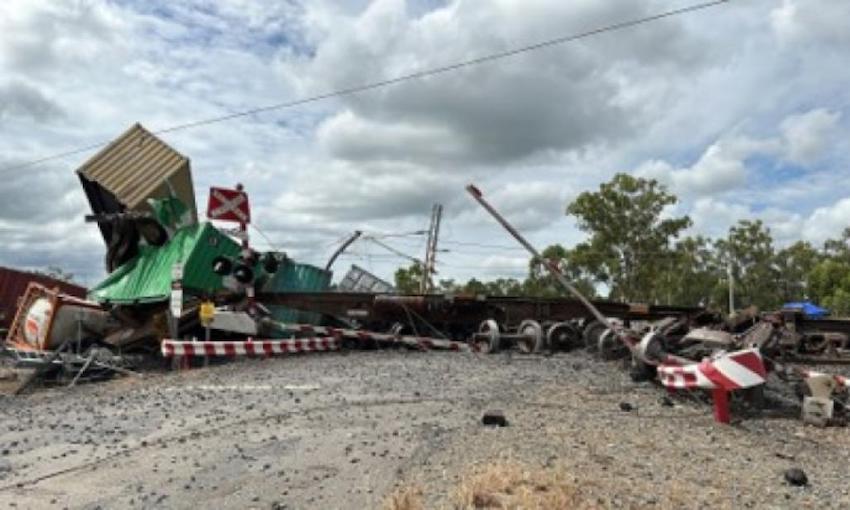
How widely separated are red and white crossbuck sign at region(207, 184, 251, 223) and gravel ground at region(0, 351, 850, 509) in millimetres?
4202

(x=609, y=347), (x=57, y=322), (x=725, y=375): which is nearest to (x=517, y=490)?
(x=725, y=375)

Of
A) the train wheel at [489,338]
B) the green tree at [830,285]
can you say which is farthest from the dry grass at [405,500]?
the green tree at [830,285]

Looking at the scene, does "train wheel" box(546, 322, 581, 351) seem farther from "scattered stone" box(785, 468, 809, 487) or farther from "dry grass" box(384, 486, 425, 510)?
"dry grass" box(384, 486, 425, 510)

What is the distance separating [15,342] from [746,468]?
16.2m

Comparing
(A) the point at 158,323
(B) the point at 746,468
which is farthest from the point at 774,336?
(A) the point at 158,323

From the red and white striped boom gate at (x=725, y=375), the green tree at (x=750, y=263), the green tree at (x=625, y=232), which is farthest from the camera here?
the green tree at (x=750, y=263)

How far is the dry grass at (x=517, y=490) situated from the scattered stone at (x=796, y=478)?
1.65m

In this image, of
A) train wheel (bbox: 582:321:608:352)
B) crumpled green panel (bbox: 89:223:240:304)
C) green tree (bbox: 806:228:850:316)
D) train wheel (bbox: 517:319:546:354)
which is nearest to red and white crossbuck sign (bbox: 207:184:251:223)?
crumpled green panel (bbox: 89:223:240:304)

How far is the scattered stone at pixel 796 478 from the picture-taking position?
5695mm

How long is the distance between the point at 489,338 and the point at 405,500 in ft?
33.0

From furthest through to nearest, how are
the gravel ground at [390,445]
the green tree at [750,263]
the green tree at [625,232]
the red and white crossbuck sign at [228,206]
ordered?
the green tree at [750,263] → the green tree at [625,232] → the red and white crossbuck sign at [228,206] → the gravel ground at [390,445]

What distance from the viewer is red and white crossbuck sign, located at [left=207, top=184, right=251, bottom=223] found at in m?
14.0

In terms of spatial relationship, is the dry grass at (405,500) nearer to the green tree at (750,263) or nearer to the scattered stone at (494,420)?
the scattered stone at (494,420)

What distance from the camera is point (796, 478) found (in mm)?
5699
